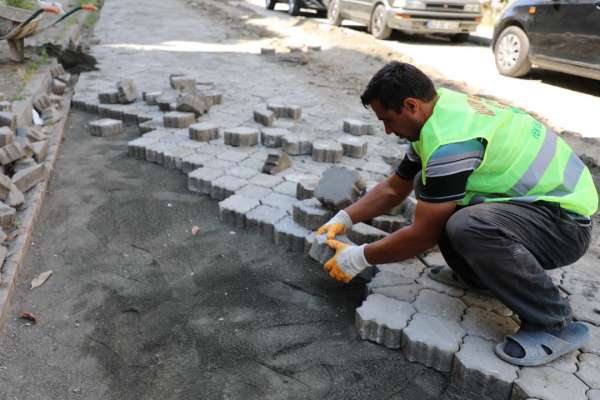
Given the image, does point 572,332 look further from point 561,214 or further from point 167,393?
point 167,393

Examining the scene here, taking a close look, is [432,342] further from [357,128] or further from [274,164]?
[357,128]

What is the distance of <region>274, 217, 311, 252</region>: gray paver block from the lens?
3.60 m

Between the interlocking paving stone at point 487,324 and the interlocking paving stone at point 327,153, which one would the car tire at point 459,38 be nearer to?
the interlocking paving stone at point 327,153

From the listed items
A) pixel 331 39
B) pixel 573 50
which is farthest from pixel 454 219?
pixel 331 39

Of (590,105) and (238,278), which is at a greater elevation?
(590,105)

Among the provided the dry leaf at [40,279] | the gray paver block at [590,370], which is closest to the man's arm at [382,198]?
the gray paver block at [590,370]

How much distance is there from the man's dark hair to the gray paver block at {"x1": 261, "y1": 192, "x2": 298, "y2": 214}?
1674 millimetres

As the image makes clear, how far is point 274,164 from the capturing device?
4559mm

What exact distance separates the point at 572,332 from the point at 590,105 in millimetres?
5765

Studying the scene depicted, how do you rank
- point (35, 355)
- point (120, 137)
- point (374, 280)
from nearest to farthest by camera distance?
point (35, 355), point (374, 280), point (120, 137)

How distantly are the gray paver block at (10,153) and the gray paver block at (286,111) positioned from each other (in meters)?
2.74

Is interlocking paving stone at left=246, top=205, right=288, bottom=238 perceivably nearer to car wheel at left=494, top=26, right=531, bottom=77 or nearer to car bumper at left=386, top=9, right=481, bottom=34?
car wheel at left=494, top=26, right=531, bottom=77

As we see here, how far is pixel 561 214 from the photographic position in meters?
2.52

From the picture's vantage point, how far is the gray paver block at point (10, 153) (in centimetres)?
405
